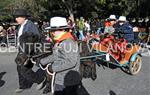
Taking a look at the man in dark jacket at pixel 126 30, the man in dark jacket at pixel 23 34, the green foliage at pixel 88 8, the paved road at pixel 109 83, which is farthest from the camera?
the green foliage at pixel 88 8

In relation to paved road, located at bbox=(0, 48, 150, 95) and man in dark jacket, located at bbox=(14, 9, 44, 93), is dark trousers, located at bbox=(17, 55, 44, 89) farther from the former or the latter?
paved road, located at bbox=(0, 48, 150, 95)

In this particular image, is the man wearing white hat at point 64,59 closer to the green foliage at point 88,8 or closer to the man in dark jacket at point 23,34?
the man in dark jacket at point 23,34

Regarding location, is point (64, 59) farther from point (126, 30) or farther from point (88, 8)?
point (88, 8)

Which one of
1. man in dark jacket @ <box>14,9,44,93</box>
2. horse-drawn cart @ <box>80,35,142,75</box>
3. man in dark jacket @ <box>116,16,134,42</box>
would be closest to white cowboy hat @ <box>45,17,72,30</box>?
man in dark jacket @ <box>14,9,44,93</box>

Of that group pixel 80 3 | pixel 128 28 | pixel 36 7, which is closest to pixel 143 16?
pixel 80 3

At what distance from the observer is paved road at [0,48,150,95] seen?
809 cm

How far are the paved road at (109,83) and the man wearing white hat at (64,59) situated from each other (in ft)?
11.0

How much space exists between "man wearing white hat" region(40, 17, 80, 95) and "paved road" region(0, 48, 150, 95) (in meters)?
3.36

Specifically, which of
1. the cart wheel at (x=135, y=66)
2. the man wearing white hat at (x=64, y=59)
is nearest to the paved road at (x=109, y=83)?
the cart wheel at (x=135, y=66)

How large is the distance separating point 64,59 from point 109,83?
178 inches

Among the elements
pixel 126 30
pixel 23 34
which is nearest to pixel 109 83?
pixel 126 30

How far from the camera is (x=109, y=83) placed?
8.93 metres

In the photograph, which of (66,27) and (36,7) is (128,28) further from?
(36,7)

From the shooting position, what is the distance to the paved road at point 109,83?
809cm
